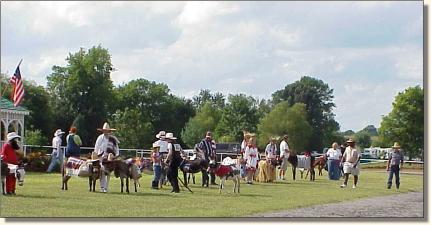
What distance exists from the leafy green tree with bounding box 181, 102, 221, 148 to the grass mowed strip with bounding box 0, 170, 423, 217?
44.7 m

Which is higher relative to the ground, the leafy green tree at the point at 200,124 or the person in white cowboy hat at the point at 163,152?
the leafy green tree at the point at 200,124

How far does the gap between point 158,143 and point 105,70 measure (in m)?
40.0

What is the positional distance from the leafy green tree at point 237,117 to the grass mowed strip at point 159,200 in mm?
54615

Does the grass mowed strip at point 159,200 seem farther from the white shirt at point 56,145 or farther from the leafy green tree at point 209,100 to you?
the leafy green tree at point 209,100

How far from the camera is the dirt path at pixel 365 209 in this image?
14820 mm

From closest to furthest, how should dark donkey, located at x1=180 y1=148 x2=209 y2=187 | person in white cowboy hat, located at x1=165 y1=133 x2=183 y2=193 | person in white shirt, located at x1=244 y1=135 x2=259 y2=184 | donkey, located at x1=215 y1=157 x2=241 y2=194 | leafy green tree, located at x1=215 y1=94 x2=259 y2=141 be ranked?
person in white cowboy hat, located at x1=165 y1=133 x2=183 y2=193 → donkey, located at x1=215 y1=157 x2=241 y2=194 → dark donkey, located at x1=180 y1=148 x2=209 y2=187 → person in white shirt, located at x1=244 y1=135 x2=259 y2=184 → leafy green tree, located at x1=215 y1=94 x2=259 y2=141

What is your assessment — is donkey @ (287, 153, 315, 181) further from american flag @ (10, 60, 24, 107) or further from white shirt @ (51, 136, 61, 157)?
american flag @ (10, 60, 24, 107)

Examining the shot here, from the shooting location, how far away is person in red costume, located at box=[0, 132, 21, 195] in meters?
17.3

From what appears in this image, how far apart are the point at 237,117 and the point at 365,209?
215ft

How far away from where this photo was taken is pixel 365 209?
16312mm

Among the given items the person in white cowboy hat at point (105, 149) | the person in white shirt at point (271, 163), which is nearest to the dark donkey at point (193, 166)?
the person in white cowboy hat at point (105, 149)

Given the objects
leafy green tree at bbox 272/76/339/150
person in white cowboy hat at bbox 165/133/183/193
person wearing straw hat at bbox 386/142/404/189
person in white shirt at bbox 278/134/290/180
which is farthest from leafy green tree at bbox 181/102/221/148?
person in white cowboy hat at bbox 165/133/183/193

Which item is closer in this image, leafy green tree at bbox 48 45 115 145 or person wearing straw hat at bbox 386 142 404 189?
person wearing straw hat at bbox 386 142 404 189

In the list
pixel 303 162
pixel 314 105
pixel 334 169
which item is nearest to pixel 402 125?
pixel 334 169
